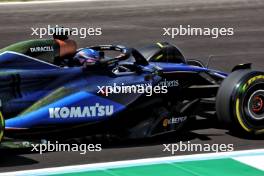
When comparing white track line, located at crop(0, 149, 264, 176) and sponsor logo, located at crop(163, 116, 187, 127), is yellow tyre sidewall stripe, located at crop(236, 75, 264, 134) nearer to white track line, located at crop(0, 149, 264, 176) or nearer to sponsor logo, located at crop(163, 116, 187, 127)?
→ white track line, located at crop(0, 149, 264, 176)

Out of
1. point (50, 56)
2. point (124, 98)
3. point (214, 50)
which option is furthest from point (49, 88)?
point (214, 50)

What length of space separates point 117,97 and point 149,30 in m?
11.7

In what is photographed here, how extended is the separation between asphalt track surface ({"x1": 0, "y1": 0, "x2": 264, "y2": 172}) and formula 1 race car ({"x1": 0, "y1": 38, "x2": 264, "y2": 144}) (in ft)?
0.91

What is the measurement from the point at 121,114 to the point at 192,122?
1577 millimetres

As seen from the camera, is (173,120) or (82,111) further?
(173,120)

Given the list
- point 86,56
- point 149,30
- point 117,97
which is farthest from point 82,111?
point 149,30

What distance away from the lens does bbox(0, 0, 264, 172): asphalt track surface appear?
28.3 ft

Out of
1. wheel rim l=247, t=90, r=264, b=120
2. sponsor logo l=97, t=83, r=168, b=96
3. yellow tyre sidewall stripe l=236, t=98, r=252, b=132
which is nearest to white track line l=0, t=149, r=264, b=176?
yellow tyre sidewall stripe l=236, t=98, r=252, b=132

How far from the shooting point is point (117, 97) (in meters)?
8.88

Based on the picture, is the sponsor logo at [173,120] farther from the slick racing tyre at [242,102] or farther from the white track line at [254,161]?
the white track line at [254,161]

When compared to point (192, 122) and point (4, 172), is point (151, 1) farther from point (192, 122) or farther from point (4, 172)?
point (4, 172)

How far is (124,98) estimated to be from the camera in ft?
29.3

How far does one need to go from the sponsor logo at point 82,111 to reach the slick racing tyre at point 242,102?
59.0 inches

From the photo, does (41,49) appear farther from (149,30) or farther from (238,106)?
(149,30)
